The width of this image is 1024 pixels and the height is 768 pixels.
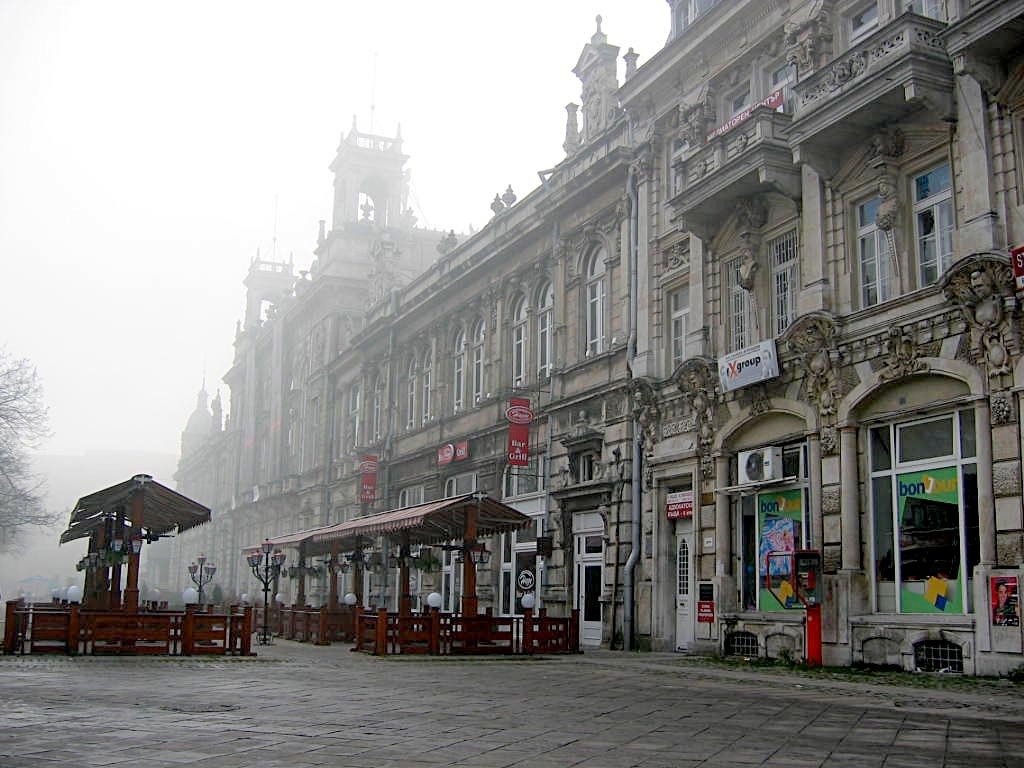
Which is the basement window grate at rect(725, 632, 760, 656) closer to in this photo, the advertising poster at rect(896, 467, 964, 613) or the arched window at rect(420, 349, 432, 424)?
the advertising poster at rect(896, 467, 964, 613)

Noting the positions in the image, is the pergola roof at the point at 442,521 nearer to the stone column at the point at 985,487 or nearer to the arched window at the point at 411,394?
the stone column at the point at 985,487

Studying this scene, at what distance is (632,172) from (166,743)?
21163mm

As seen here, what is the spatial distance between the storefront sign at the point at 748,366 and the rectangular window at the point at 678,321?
2727 millimetres

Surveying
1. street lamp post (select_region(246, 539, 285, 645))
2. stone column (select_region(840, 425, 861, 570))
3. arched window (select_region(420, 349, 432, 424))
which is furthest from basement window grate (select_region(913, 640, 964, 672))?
arched window (select_region(420, 349, 432, 424))

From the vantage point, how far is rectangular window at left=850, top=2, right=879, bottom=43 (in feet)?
67.6

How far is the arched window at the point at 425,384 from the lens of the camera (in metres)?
42.1

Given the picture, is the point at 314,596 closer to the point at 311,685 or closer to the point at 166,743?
the point at 311,685

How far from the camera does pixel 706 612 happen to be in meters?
23.0

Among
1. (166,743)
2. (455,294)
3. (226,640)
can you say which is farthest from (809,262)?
(455,294)

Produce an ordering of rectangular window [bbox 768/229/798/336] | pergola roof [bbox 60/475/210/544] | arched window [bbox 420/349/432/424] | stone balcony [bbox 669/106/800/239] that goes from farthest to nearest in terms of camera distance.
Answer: arched window [bbox 420/349/432/424]
pergola roof [bbox 60/475/210/544]
rectangular window [bbox 768/229/798/336]
stone balcony [bbox 669/106/800/239]

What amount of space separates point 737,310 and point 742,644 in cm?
697

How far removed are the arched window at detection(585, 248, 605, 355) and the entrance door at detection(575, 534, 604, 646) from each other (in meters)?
5.04

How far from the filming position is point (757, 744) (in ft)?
31.1

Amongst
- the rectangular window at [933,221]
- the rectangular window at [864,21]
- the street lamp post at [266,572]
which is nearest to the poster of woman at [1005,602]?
the rectangular window at [933,221]
